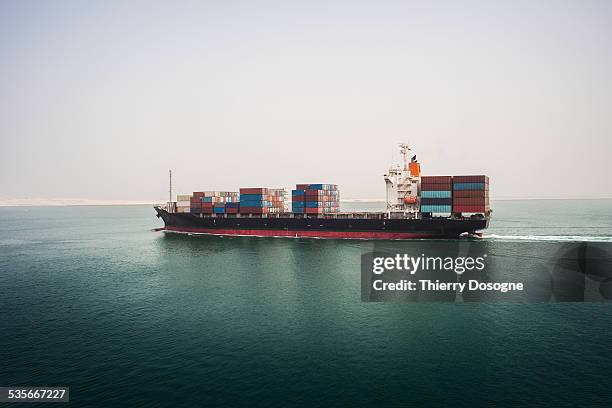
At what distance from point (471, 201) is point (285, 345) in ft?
199

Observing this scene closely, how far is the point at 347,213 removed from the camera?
92312 mm

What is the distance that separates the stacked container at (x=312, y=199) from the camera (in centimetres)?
8900

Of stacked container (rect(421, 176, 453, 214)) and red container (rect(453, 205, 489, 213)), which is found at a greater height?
stacked container (rect(421, 176, 453, 214))

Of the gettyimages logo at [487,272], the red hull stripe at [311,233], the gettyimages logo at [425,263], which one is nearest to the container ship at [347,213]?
the red hull stripe at [311,233]

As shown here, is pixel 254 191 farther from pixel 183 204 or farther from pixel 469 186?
pixel 469 186

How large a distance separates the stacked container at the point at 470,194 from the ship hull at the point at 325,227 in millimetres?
2902

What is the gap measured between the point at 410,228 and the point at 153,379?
212ft

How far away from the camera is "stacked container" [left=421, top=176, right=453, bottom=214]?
254 feet

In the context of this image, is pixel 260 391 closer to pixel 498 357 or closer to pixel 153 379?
pixel 153 379

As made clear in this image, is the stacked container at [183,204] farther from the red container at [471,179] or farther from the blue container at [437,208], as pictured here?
the red container at [471,179]

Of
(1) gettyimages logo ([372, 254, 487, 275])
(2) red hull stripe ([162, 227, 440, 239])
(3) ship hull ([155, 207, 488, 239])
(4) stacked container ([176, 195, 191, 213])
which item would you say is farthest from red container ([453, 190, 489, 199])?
(4) stacked container ([176, 195, 191, 213])

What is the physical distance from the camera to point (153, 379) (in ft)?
76.9

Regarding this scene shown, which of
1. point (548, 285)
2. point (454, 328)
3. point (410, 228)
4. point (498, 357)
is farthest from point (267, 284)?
point (410, 228)

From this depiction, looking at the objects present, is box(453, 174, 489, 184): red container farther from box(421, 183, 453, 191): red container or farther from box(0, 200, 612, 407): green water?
box(0, 200, 612, 407): green water
